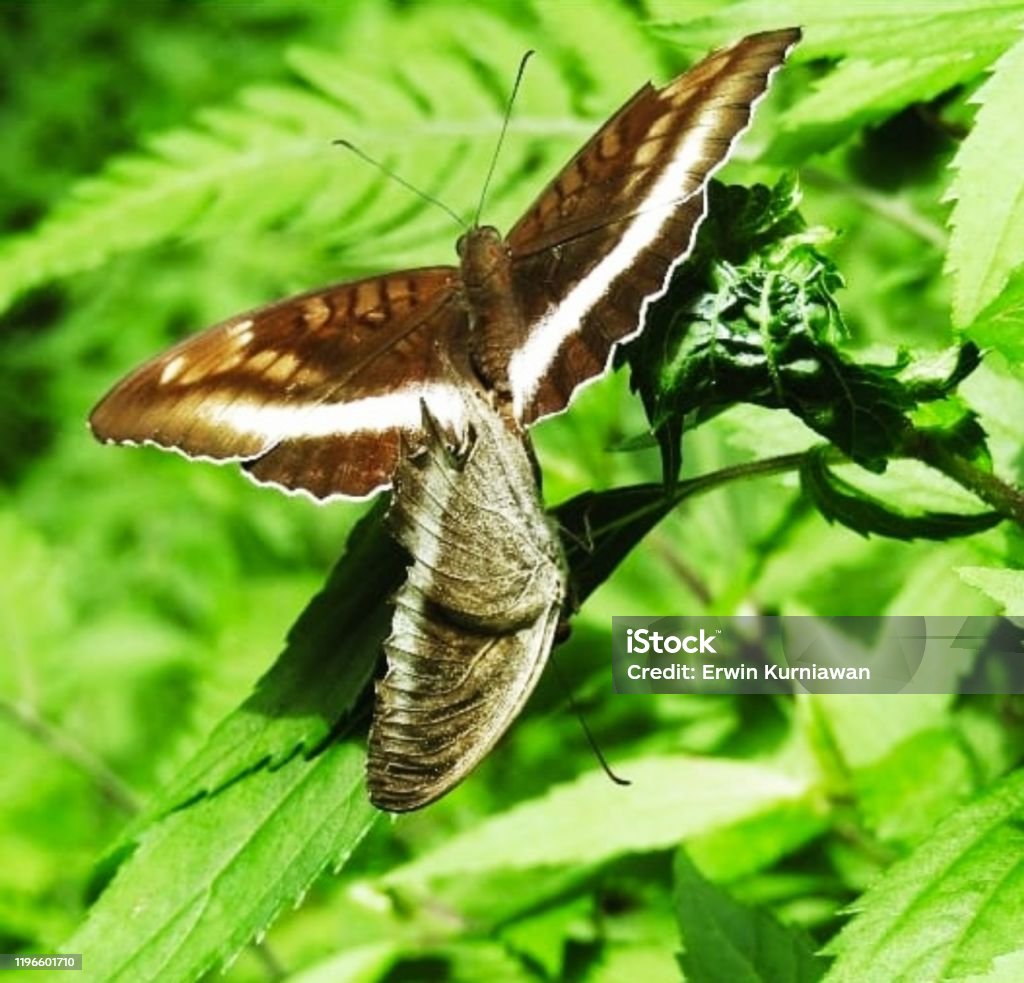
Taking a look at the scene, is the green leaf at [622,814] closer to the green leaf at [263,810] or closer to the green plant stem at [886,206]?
the green leaf at [263,810]

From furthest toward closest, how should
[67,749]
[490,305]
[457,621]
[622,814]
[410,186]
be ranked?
[67,749]
[410,186]
[622,814]
[490,305]
[457,621]

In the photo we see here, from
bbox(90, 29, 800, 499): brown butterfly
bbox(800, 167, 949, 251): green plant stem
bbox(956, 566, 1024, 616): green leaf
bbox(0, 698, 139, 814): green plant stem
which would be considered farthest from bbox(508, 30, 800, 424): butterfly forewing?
bbox(0, 698, 139, 814): green plant stem

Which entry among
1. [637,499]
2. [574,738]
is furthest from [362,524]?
[574,738]

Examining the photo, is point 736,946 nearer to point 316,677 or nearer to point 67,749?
point 316,677

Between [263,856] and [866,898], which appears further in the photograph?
[263,856]

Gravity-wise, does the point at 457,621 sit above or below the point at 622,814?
above

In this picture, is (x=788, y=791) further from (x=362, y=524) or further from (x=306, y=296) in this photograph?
(x=306, y=296)

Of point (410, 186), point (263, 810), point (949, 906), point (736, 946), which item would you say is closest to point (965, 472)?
point (949, 906)
